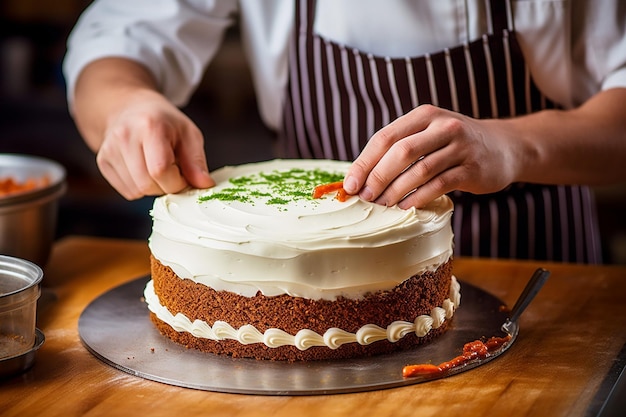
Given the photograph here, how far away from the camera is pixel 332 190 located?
1.78m

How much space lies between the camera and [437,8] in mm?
2176

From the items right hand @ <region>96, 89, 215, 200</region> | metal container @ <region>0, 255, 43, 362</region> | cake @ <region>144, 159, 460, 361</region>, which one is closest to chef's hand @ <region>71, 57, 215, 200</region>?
right hand @ <region>96, 89, 215, 200</region>

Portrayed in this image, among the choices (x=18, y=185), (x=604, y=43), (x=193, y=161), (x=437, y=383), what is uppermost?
(x=604, y=43)

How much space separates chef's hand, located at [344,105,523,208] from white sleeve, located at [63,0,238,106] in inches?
35.8

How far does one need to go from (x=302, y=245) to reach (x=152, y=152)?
450 millimetres

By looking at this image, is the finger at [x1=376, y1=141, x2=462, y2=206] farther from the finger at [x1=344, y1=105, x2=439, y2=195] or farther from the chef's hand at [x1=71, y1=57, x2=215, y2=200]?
the chef's hand at [x1=71, y1=57, x2=215, y2=200]

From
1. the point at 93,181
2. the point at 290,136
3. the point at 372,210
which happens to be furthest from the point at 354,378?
the point at 93,181

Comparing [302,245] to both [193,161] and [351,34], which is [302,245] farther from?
[351,34]

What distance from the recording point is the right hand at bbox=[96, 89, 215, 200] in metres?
1.85

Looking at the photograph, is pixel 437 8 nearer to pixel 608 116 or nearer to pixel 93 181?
pixel 608 116

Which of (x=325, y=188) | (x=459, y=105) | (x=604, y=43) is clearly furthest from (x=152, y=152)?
(x=604, y=43)

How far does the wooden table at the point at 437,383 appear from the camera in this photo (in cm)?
145

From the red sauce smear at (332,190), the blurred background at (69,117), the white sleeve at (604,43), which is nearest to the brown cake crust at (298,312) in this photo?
the red sauce smear at (332,190)

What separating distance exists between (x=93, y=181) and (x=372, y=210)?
114 inches
